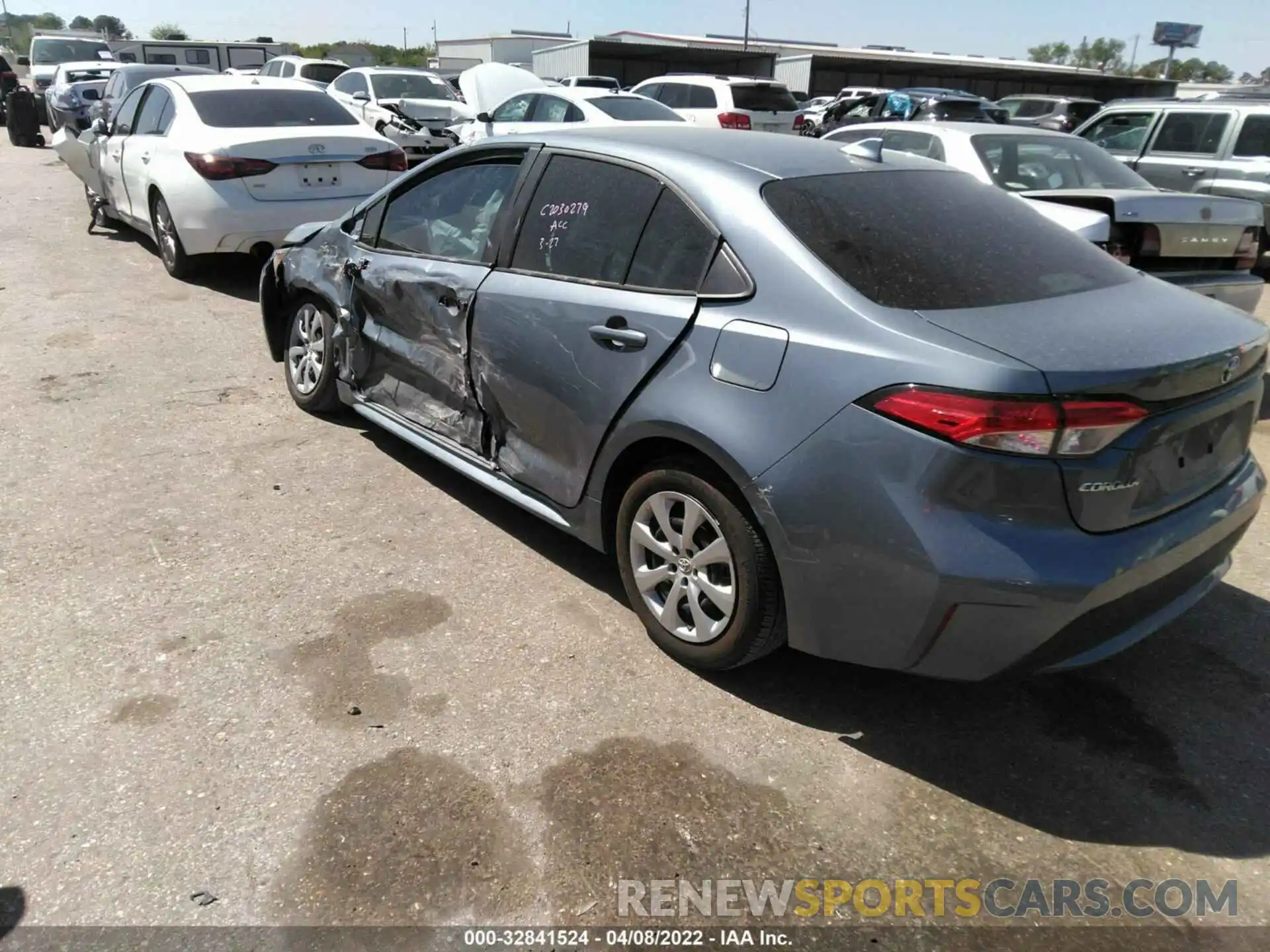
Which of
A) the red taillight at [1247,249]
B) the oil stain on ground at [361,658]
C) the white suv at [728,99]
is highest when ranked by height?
the white suv at [728,99]

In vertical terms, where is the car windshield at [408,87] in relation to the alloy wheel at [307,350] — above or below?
above

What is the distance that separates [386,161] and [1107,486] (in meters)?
7.11

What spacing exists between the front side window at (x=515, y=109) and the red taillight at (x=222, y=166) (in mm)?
7225

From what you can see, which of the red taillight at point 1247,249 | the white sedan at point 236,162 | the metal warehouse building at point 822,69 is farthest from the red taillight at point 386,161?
the metal warehouse building at point 822,69

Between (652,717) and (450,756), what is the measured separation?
0.63 meters

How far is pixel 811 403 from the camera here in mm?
2594

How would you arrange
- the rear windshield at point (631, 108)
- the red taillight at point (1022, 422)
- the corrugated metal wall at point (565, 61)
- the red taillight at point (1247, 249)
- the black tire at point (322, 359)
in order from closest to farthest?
the red taillight at point (1022, 422) < the black tire at point (322, 359) < the red taillight at point (1247, 249) < the rear windshield at point (631, 108) < the corrugated metal wall at point (565, 61)

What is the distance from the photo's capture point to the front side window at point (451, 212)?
3871 mm

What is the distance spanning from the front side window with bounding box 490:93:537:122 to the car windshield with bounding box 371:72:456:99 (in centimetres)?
371

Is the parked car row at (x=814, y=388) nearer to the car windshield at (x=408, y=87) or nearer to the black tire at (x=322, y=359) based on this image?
the black tire at (x=322, y=359)

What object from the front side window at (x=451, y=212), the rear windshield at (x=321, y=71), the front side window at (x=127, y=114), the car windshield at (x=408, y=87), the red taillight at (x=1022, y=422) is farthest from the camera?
the rear windshield at (x=321, y=71)

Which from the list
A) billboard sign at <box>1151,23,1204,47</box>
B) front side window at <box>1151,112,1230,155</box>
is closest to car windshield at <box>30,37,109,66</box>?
front side window at <box>1151,112,1230,155</box>

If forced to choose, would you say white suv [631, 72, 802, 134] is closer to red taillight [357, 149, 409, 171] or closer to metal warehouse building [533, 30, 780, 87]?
red taillight [357, 149, 409, 171]

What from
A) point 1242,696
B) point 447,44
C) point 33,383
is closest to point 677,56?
point 447,44
